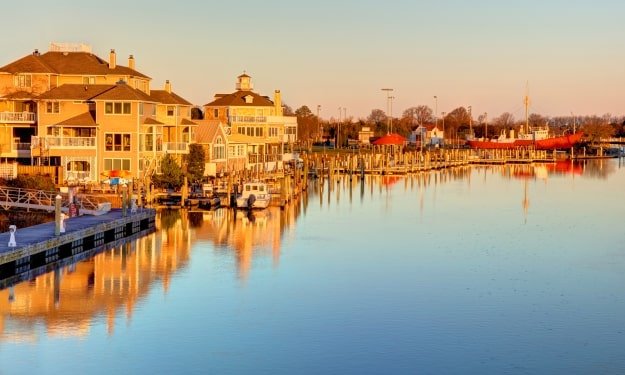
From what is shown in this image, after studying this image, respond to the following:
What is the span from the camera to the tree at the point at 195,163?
204 ft

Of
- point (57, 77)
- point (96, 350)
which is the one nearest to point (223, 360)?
point (96, 350)

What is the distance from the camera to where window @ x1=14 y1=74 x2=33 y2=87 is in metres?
61.6

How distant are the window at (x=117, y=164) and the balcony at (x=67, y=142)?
4.20ft

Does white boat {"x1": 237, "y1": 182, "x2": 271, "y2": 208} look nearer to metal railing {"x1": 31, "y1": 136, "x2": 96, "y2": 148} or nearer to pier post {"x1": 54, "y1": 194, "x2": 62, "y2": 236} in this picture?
metal railing {"x1": 31, "y1": 136, "x2": 96, "y2": 148}

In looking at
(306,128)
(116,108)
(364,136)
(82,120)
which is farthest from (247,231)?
(364,136)

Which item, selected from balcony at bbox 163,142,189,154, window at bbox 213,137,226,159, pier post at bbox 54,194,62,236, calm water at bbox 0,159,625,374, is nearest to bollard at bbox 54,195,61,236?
pier post at bbox 54,194,62,236

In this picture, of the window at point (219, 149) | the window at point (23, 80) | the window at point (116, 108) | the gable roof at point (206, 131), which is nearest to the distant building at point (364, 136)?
the window at point (219, 149)

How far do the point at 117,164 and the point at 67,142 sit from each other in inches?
128

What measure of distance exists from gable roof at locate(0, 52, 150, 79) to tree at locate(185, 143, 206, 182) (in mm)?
6698

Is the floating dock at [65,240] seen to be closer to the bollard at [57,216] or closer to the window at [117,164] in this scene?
the bollard at [57,216]

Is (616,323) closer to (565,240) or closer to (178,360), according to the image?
(178,360)

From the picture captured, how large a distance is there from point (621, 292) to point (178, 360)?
56.6 feet

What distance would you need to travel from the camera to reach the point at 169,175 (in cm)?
5800

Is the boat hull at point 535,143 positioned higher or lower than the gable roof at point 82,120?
lower
